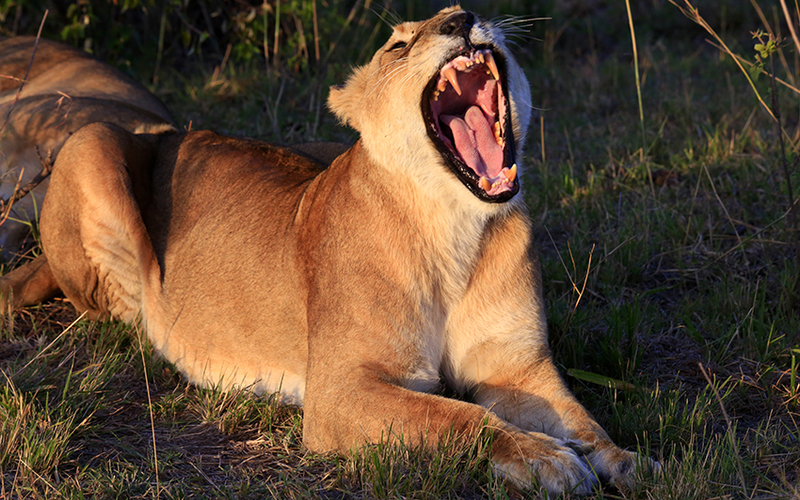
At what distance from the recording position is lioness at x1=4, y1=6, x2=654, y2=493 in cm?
249

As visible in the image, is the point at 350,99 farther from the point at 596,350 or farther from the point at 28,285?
the point at 28,285

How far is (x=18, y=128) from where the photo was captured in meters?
4.42

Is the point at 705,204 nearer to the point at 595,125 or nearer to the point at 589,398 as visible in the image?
the point at 595,125

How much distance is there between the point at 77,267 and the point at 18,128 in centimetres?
115

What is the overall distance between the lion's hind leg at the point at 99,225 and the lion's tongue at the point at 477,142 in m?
1.56

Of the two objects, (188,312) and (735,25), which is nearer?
(188,312)

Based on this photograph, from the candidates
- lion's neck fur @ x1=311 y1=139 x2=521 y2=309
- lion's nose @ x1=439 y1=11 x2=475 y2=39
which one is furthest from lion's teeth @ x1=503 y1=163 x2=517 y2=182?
lion's nose @ x1=439 y1=11 x2=475 y2=39

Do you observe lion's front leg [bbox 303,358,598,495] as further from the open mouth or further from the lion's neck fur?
the open mouth

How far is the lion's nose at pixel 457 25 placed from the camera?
104 inches

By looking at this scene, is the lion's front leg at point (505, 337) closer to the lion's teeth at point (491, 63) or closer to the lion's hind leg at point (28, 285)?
the lion's teeth at point (491, 63)

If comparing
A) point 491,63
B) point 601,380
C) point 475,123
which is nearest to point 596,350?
point 601,380

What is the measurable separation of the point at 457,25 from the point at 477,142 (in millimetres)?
367

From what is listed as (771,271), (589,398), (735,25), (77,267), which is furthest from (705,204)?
(735,25)

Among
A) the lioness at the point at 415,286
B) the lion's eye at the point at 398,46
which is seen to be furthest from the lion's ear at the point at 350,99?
the lion's eye at the point at 398,46
